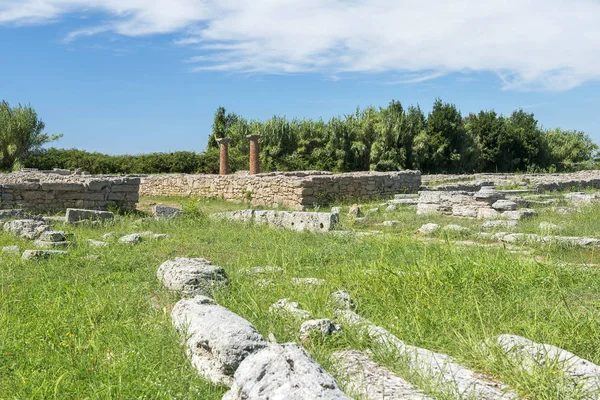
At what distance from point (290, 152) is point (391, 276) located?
101 ft

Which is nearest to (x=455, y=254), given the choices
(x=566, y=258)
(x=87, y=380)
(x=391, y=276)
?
(x=391, y=276)

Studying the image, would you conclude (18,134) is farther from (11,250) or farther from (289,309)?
(289,309)

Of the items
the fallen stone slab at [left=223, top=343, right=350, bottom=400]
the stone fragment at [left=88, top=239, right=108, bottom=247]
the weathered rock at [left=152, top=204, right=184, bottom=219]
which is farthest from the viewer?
the weathered rock at [left=152, top=204, right=184, bottom=219]

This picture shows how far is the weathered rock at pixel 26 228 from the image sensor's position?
35.3ft

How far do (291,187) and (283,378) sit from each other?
15.2m

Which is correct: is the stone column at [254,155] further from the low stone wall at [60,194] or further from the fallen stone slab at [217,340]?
the fallen stone slab at [217,340]

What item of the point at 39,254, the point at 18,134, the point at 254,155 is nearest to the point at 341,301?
the point at 39,254

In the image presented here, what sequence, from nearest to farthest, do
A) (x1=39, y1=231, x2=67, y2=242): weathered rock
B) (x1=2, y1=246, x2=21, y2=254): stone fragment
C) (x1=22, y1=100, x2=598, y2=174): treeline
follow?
(x1=2, y1=246, x2=21, y2=254): stone fragment → (x1=39, y1=231, x2=67, y2=242): weathered rock → (x1=22, y1=100, x2=598, y2=174): treeline

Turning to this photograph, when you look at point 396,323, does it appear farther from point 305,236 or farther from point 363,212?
point 363,212

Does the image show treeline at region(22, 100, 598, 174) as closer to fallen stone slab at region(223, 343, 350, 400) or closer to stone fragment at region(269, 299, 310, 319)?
stone fragment at region(269, 299, 310, 319)

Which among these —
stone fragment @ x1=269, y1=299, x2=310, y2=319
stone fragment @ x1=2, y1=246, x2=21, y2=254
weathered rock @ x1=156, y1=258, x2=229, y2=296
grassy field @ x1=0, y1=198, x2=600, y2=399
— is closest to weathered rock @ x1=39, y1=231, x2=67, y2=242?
grassy field @ x1=0, y1=198, x2=600, y2=399

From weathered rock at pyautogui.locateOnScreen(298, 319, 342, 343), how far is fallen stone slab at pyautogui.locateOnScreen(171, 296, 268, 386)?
512 millimetres

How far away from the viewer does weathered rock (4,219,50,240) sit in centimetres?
1075

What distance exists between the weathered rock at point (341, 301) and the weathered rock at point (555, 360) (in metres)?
1.57
